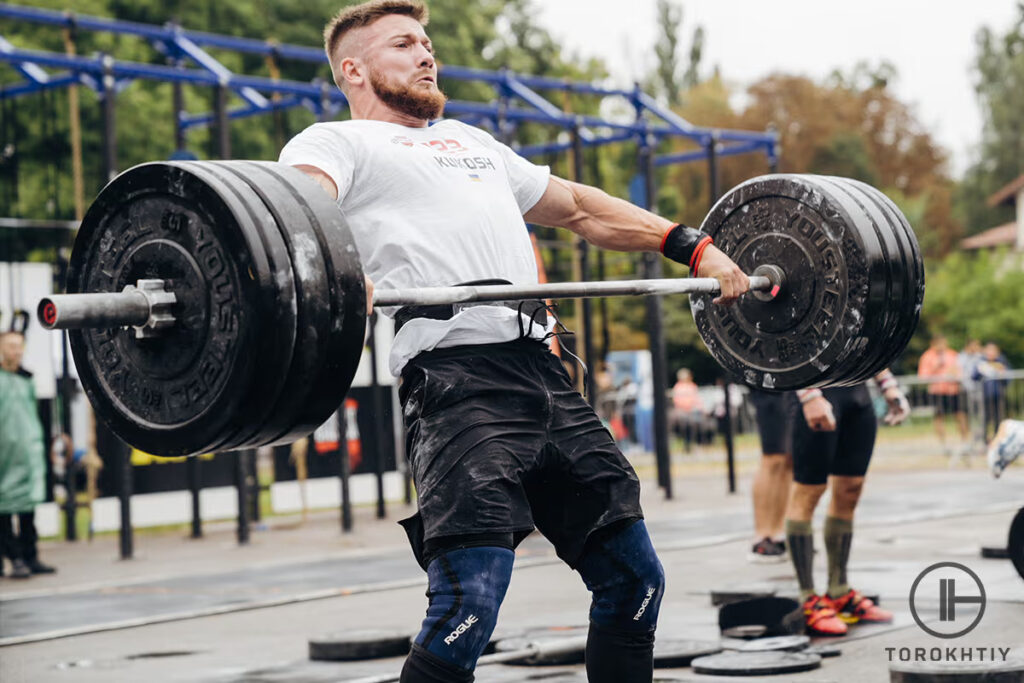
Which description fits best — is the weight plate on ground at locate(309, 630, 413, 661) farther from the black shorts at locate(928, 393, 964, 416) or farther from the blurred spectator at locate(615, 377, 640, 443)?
the blurred spectator at locate(615, 377, 640, 443)

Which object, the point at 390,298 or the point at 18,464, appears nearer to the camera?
the point at 390,298

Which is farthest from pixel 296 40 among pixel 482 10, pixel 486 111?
pixel 486 111

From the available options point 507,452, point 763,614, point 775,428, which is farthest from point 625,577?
point 775,428

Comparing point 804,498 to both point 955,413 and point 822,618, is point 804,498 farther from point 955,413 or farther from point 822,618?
point 955,413

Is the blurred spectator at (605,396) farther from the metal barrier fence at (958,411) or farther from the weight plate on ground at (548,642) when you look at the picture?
the weight plate on ground at (548,642)

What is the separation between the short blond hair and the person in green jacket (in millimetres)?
6038

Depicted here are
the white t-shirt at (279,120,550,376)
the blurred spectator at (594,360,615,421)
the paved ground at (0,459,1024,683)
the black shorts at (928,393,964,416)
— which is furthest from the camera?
the blurred spectator at (594,360,615,421)

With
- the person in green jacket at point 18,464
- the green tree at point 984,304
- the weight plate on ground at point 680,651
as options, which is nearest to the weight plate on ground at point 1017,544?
the weight plate on ground at point 680,651

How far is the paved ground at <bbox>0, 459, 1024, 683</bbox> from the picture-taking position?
17.1 feet

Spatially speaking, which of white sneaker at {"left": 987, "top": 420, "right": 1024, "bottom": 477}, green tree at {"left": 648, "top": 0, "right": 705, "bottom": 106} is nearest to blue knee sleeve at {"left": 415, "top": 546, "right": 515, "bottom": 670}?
white sneaker at {"left": 987, "top": 420, "right": 1024, "bottom": 477}

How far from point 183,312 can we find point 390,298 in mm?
413

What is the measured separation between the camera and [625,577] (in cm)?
320

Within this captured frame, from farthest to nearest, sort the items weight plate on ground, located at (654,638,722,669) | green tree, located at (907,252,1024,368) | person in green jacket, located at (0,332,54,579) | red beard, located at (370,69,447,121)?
green tree, located at (907,252,1024,368)
person in green jacket, located at (0,332,54,579)
weight plate on ground, located at (654,638,722,669)
red beard, located at (370,69,447,121)

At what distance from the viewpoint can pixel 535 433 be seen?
315 cm
